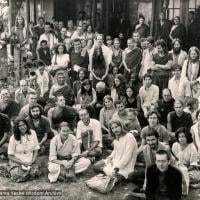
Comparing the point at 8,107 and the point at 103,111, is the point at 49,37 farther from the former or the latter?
the point at 103,111

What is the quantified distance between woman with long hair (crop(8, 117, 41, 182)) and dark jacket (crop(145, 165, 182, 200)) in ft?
7.15

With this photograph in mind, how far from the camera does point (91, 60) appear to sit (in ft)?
36.0

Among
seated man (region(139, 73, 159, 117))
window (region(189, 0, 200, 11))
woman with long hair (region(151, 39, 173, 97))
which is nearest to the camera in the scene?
seated man (region(139, 73, 159, 117))

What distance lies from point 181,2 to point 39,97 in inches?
211

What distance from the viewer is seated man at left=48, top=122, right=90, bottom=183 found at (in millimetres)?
7723

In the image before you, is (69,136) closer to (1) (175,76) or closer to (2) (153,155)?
(2) (153,155)

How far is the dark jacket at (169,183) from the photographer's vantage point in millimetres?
6355

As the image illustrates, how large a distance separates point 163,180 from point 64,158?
2.13 meters

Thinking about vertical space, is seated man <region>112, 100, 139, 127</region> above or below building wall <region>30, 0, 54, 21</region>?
below

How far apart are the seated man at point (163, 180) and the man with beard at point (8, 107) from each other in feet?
12.6

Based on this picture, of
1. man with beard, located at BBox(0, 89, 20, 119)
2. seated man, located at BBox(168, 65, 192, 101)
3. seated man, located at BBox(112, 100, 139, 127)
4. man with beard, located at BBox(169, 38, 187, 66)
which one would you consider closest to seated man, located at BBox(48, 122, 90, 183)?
seated man, located at BBox(112, 100, 139, 127)

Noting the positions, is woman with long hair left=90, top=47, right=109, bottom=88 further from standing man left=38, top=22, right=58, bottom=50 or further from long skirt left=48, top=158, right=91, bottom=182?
long skirt left=48, top=158, right=91, bottom=182

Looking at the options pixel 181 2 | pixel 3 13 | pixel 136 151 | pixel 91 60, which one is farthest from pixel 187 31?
pixel 3 13

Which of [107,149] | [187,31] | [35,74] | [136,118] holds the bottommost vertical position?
[107,149]
